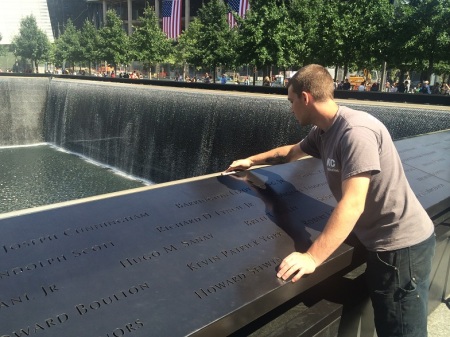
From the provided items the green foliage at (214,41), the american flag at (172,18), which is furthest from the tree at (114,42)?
the green foliage at (214,41)

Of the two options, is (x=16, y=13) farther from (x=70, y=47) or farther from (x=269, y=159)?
(x=269, y=159)

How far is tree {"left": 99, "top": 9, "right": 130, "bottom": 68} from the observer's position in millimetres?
38938

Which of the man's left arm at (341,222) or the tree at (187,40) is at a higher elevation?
the tree at (187,40)

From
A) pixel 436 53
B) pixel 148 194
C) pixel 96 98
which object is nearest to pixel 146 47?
pixel 96 98

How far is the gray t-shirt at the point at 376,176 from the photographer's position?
5.78 feet

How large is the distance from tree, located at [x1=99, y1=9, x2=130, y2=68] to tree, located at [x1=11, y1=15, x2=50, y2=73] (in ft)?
49.3

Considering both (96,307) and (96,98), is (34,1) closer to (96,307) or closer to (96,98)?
(96,98)

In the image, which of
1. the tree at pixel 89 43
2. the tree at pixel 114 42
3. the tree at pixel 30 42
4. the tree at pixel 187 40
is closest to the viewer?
the tree at pixel 187 40

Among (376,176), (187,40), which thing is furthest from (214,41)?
(376,176)

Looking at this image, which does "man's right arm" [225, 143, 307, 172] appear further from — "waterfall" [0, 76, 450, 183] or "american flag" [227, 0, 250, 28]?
"american flag" [227, 0, 250, 28]

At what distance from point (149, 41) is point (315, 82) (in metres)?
36.9

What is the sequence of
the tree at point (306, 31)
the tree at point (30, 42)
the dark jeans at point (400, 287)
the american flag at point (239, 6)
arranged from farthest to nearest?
1. the tree at point (30, 42)
2. the american flag at point (239, 6)
3. the tree at point (306, 31)
4. the dark jeans at point (400, 287)

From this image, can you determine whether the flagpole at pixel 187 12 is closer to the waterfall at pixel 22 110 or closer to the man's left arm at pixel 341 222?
the waterfall at pixel 22 110

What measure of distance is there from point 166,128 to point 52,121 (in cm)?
948
